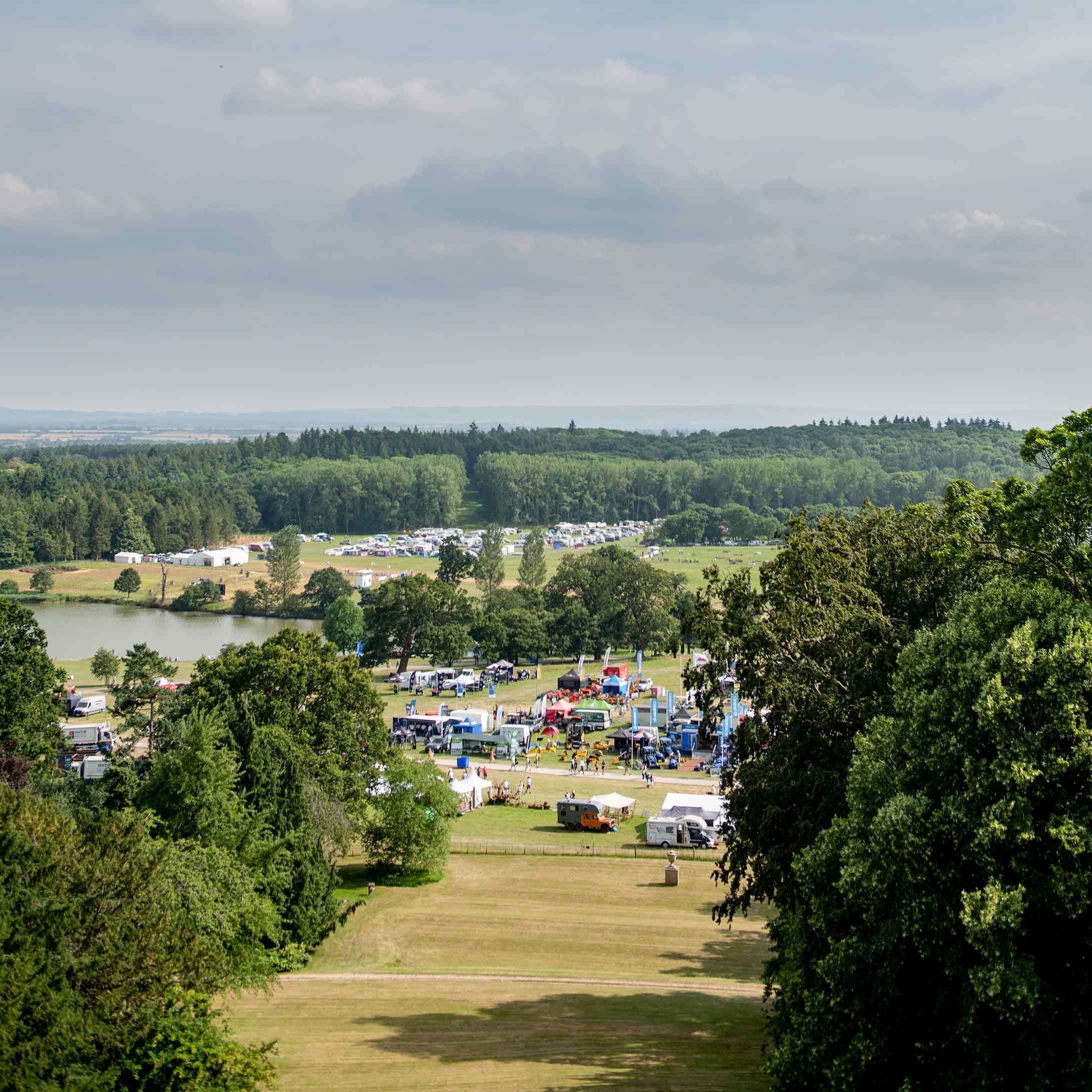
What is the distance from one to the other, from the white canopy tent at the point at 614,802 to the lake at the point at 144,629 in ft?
139

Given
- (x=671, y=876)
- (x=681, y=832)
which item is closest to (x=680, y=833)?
(x=681, y=832)

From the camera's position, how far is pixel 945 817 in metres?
13.1

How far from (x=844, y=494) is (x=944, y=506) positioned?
16964cm

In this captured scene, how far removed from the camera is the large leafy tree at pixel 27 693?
35219mm

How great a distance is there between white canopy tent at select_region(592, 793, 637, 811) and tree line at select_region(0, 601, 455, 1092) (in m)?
6.63

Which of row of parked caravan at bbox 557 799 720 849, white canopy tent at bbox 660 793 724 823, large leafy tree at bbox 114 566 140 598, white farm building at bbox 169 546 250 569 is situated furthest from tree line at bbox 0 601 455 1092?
white farm building at bbox 169 546 250 569

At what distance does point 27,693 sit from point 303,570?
82965mm

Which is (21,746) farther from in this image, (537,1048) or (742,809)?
(742,809)

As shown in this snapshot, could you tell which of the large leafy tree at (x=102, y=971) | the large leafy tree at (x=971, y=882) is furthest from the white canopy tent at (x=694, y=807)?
the large leafy tree at (x=971, y=882)

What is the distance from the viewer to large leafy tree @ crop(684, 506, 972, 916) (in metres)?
17.7

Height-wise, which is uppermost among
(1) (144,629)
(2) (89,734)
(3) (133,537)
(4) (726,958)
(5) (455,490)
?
(5) (455,490)

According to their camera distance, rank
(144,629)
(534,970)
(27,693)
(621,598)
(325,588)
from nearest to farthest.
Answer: (534,970) → (27,693) → (621,598) → (144,629) → (325,588)

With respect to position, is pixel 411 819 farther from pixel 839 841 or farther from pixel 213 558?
pixel 213 558

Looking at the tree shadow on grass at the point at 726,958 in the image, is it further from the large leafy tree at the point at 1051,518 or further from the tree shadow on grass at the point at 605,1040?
the large leafy tree at the point at 1051,518
